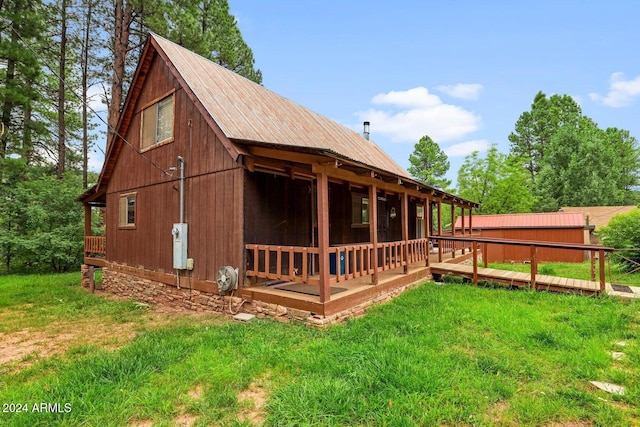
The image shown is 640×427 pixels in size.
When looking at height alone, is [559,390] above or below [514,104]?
below

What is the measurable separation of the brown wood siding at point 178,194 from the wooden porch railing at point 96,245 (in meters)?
0.48

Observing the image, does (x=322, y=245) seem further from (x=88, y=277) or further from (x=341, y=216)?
(x=88, y=277)

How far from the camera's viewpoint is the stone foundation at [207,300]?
5.29m

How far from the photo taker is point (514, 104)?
34031 mm

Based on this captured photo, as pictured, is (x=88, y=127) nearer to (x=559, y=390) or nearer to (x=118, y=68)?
(x=118, y=68)

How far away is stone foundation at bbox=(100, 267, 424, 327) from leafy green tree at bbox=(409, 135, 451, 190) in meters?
28.8

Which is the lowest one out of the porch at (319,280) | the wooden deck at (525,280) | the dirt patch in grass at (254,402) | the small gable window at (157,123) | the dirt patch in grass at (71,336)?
the dirt patch in grass at (71,336)

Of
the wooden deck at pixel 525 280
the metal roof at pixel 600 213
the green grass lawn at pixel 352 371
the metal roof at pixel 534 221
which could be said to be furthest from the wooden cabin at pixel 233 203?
the metal roof at pixel 600 213

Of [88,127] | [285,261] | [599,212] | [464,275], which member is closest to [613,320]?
[464,275]

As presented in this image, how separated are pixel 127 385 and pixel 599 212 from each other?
99.3ft

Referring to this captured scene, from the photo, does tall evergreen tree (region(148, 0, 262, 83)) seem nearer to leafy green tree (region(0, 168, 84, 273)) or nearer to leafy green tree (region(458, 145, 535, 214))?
leafy green tree (region(0, 168, 84, 273))

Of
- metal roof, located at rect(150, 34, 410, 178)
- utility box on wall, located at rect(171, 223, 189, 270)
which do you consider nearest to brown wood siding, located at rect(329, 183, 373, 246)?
metal roof, located at rect(150, 34, 410, 178)

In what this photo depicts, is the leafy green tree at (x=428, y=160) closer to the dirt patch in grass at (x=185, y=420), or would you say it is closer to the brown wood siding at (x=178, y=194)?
the brown wood siding at (x=178, y=194)

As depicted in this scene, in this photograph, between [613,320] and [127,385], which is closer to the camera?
[127,385]
